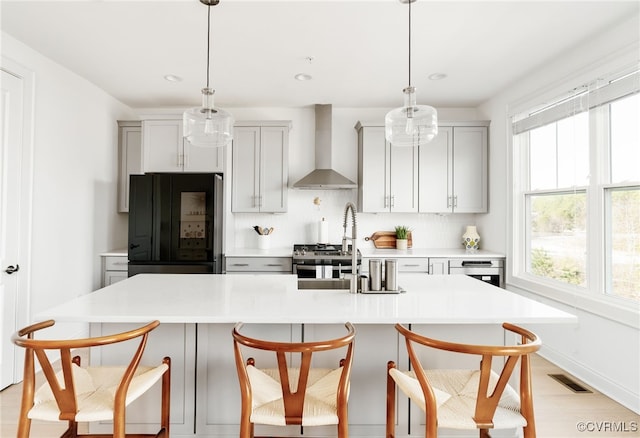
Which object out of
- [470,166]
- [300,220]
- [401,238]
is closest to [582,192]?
[470,166]

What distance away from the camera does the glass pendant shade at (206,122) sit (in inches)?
83.0

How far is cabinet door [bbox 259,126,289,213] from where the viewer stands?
417cm

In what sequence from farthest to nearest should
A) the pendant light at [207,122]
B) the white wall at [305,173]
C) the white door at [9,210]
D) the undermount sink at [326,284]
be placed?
the white wall at [305,173], the white door at [9,210], the undermount sink at [326,284], the pendant light at [207,122]

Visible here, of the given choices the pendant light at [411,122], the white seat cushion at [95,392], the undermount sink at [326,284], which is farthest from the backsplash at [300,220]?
the white seat cushion at [95,392]

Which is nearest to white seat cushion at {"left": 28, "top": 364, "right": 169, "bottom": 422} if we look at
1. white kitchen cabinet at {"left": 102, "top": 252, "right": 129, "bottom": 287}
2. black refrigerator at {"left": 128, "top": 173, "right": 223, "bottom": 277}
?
black refrigerator at {"left": 128, "top": 173, "right": 223, "bottom": 277}

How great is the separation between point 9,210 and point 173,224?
126cm

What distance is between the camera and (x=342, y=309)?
66.9 inches

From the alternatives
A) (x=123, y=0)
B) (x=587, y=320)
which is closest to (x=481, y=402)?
(x=587, y=320)

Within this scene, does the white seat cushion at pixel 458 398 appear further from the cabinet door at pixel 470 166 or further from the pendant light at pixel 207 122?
the cabinet door at pixel 470 166

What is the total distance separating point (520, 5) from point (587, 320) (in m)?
2.32

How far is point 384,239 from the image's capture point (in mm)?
→ 4520

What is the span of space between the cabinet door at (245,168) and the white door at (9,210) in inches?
75.8

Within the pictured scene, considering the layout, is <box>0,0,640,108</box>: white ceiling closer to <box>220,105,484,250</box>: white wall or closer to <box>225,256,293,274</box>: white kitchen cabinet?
<box>220,105,484,250</box>: white wall

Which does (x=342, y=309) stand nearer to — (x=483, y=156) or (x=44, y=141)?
(x=44, y=141)
